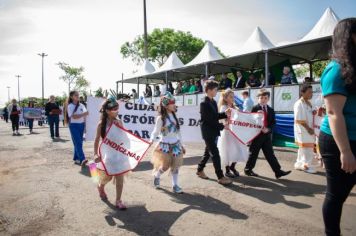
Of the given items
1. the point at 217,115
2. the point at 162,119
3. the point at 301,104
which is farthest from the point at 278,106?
the point at 162,119

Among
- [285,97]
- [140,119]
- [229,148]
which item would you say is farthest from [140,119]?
[285,97]

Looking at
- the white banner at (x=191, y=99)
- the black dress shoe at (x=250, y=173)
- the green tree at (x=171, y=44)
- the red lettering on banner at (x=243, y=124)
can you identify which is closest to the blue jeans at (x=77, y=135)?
the red lettering on banner at (x=243, y=124)

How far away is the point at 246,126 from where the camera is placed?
282 inches

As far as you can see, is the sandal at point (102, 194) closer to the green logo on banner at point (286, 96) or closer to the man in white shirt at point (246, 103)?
the man in white shirt at point (246, 103)

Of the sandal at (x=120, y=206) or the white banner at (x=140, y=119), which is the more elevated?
the white banner at (x=140, y=119)

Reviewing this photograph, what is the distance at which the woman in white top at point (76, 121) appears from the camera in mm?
8793

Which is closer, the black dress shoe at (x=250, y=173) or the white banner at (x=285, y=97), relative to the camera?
the black dress shoe at (x=250, y=173)

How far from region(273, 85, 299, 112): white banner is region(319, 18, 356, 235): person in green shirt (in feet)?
32.3

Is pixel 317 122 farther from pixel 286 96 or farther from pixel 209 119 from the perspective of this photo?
pixel 286 96

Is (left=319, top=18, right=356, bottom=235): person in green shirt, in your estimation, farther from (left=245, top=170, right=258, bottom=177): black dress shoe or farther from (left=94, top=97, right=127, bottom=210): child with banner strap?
(left=245, top=170, right=258, bottom=177): black dress shoe

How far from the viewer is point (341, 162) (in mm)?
2551

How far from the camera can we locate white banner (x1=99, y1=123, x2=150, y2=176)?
4926 millimetres

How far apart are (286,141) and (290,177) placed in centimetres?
531

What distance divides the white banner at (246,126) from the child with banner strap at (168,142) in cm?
166
